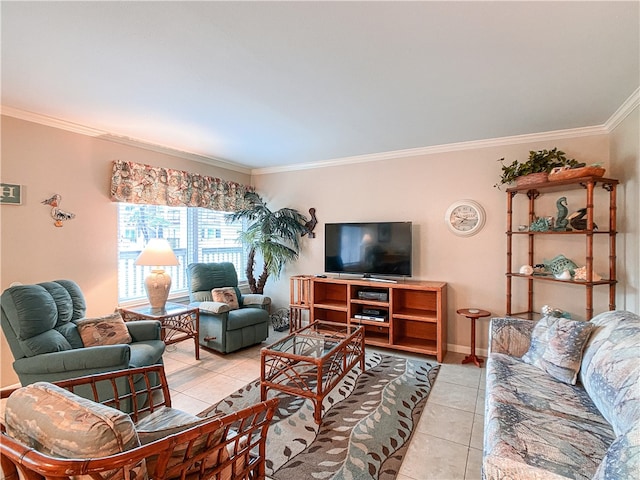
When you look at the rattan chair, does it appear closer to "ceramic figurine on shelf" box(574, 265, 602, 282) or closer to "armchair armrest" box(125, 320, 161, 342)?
"armchair armrest" box(125, 320, 161, 342)

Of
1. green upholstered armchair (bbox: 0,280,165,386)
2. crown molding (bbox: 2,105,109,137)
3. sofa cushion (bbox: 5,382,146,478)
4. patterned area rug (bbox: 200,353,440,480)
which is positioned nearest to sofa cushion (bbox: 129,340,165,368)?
green upholstered armchair (bbox: 0,280,165,386)

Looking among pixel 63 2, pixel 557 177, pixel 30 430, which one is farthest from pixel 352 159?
pixel 30 430

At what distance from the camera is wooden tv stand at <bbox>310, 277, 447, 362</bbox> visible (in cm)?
348

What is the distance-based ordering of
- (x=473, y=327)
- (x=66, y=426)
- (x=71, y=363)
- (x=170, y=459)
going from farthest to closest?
1. (x=473, y=327)
2. (x=71, y=363)
3. (x=170, y=459)
4. (x=66, y=426)

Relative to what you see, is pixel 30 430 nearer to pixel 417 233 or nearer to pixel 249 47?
pixel 249 47

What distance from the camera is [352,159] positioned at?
4289 millimetres

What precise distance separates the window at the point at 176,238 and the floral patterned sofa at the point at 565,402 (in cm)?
371

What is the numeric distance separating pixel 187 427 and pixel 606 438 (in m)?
1.83

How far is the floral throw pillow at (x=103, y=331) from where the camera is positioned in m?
2.45

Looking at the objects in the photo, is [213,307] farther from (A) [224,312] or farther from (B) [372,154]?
(B) [372,154]

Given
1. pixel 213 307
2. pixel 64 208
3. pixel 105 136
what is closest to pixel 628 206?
pixel 213 307

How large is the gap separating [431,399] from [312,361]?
1.16 metres

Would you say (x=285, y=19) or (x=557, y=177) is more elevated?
(x=285, y=19)

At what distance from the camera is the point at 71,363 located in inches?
82.2
